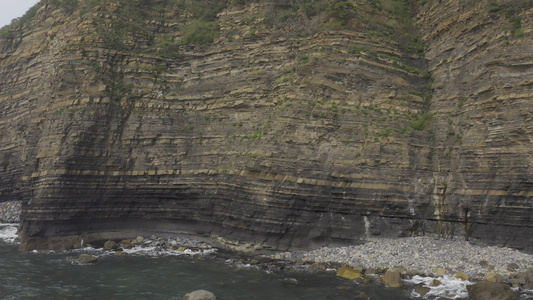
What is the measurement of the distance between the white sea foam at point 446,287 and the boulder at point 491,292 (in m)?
0.47

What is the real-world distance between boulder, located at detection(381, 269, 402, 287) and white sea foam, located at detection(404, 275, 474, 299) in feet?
2.28

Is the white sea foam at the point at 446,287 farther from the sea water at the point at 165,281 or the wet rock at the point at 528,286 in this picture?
the wet rock at the point at 528,286

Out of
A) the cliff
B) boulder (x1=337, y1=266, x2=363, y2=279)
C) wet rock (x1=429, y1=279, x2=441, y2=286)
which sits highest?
the cliff

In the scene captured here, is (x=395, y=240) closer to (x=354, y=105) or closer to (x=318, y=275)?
(x=318, y=275)

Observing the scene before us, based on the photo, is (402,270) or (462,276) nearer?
(462,276)

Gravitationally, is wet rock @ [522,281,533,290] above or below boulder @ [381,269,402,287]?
above

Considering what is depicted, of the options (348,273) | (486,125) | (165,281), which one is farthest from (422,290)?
(165,281)

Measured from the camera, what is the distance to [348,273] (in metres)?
16.8

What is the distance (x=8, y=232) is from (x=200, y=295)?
22.7 metres

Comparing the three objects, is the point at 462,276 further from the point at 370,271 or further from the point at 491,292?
the point at 370,271

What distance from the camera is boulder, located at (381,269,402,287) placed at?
50.3ft

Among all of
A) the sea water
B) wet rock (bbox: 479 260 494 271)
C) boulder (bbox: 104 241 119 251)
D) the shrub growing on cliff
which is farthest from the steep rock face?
boulder (bbox: 104 241 119 251)

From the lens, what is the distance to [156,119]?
2712 centimetres

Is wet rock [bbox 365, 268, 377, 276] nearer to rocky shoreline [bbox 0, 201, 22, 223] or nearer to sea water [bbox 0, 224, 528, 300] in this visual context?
sea water [bbox 0, 224, 528, 300]
